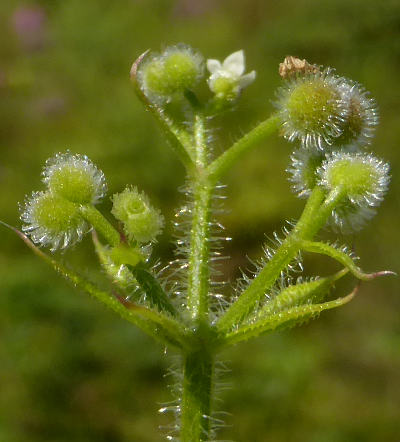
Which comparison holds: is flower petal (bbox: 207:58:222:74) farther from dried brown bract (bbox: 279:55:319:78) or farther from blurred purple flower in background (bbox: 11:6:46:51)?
blurred purple flower in background (bbox: 11:6:46:51)

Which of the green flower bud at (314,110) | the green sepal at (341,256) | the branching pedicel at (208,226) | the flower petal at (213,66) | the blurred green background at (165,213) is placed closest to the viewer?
the green sepal at (341,256)

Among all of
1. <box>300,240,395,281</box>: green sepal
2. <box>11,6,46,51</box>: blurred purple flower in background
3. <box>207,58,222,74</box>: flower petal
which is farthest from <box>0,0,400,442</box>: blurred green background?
<box>300,240,395,281</box>: green sepal

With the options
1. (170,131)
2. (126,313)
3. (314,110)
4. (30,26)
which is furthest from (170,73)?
(30,26)

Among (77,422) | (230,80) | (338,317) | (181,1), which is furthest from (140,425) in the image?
(181,1)

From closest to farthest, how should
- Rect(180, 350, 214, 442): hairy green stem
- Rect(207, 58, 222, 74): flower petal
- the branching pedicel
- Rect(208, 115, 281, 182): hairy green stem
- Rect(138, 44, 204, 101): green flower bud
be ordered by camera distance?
the branching pedicel → Rect(180, 350, 214, 442): hairy green stem → Rect(208, 115, 281, 182): hairy green stem → Rect(138, 44, 204, 101): green flower bud → Rect(207, 58, 222, 74): flower petal

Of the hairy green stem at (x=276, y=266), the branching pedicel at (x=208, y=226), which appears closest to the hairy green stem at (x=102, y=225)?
the branching pedicel at (x=208, y=226)

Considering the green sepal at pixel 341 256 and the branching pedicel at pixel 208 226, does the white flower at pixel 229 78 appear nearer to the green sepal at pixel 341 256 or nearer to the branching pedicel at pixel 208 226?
the branching pedicel at pixel 208 226
